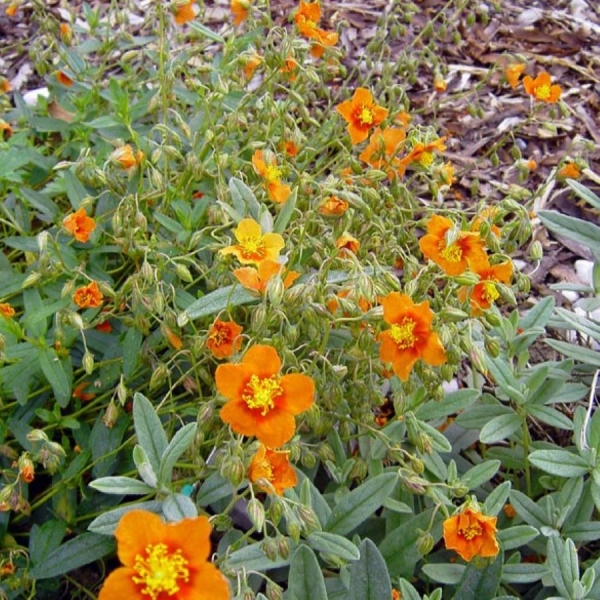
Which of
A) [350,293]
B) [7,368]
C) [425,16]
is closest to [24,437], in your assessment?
[7,368]

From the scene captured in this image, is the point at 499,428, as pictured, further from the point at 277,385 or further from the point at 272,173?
the point at 272,173

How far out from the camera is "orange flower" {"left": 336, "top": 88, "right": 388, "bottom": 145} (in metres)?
3.00

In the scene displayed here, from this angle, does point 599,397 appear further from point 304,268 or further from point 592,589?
point 304,268

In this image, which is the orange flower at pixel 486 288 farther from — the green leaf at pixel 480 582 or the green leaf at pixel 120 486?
the green leaf at pixel 120 486

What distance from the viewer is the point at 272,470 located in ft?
6.72

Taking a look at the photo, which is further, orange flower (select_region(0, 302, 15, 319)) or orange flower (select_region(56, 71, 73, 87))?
orange flower (select_region(56, 71, 73, 87))

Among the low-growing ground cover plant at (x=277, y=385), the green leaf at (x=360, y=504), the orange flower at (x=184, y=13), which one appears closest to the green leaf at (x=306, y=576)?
the low-growing ground cover plant at (x=277, y=385)

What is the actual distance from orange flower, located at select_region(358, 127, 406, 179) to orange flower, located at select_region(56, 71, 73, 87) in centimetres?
161

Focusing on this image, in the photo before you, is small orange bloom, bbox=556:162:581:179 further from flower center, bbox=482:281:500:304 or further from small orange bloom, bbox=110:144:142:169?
small orange bloom, bbox=110:144:142:169

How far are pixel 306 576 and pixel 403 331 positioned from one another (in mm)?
733

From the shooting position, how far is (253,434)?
192cm

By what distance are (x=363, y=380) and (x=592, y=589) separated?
0.94 m

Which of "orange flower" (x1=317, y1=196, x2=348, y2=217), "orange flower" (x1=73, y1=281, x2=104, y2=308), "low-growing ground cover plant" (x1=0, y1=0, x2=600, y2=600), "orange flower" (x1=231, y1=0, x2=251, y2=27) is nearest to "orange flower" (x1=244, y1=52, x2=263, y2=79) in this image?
"low-growing ground cover plant" (x1=0, y1=0, x2=600, y2=600)

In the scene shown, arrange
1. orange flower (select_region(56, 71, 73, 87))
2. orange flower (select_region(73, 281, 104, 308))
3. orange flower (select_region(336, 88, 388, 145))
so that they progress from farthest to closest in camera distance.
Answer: orange flower (select_region(56, 71, 73, 87)) < orange flower (select_region(336, 88, 388, 145)) < orange flower (select_region(73, 281, 104, 308))
